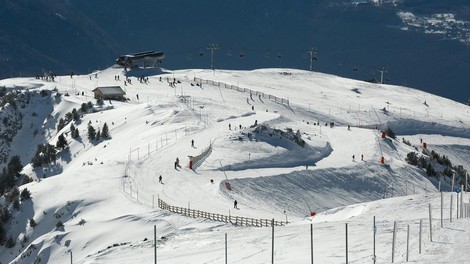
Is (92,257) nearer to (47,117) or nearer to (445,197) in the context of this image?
(445,197)

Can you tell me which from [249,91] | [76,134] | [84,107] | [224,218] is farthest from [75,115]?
[224,218]

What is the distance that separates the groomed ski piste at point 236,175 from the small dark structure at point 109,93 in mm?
1443

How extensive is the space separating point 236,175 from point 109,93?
4724 cm

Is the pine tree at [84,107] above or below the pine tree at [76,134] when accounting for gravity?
above

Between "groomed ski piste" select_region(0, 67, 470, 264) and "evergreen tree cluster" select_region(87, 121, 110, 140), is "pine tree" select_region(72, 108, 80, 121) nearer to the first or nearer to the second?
"groomed ski piste" select_region(0, 67, 470, 264)

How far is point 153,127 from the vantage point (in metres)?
104

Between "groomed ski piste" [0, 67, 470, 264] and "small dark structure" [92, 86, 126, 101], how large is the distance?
1.44 meters

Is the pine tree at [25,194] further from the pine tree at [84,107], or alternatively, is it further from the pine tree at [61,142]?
the pine tree at [84,107]

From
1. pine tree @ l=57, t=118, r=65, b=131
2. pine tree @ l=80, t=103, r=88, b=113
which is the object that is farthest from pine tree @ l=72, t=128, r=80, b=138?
pine tree @ l=80, t=103, r=88, b=113

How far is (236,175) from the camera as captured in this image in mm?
85812

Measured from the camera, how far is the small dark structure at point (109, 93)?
128 metres

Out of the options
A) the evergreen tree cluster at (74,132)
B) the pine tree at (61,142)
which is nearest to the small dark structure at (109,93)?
the evergreen tree cluster at (74,132)

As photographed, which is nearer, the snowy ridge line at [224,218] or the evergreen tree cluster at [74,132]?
the snowy ridge line at [224,218]

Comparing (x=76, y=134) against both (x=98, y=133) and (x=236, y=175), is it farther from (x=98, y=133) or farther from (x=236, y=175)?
(x=236, y=175)
